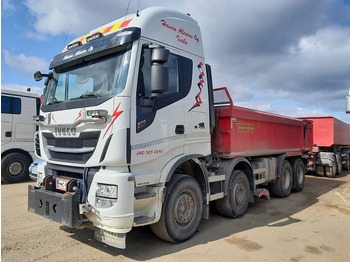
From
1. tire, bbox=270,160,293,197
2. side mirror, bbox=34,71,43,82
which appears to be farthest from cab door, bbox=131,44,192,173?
tire, bbox=270,160,293,197

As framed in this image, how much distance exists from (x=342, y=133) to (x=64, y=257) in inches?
608

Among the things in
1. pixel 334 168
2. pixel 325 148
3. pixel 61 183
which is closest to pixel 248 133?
pixel 61 183

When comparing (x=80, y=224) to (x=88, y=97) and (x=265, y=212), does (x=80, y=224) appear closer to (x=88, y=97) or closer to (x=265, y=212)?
(x=88, y=97)

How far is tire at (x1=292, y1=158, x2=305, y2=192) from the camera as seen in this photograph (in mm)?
8703

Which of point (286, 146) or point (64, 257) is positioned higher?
point (286, 146)

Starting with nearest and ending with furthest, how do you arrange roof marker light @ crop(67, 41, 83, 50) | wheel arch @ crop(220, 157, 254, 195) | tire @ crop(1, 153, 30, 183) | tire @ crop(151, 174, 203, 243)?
tire @ crop(151, 174, 203, 243) < roof marker light @ crop(67, 41, 83, 50) < wheel arch @ crop(220, 157, 254, 195) < tire @ crop(1, 153, 30, 183)

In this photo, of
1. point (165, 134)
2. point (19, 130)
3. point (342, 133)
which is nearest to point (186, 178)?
point (165, 134)

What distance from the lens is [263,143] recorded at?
6.82m

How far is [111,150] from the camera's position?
11.6 feet

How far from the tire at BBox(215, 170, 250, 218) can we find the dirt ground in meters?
0.17

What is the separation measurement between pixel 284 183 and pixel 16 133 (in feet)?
27.7

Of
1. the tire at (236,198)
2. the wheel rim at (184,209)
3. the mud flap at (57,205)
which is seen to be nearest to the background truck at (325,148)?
the tire at (236,198)

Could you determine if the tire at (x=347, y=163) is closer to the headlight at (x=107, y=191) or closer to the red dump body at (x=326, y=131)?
the red dump body at (x=326, y=131)

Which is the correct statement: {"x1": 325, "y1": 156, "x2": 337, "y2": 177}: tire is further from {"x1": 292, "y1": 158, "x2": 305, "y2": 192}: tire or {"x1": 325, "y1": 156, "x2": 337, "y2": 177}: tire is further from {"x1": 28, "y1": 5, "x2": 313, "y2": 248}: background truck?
{"x1": 28, "y1": 5, "x2": 313, "y2": 248}: background truck
